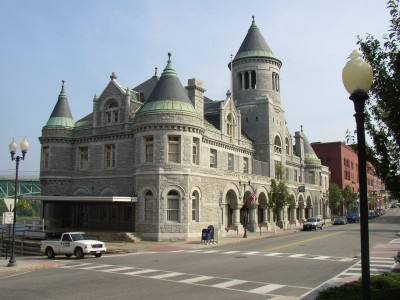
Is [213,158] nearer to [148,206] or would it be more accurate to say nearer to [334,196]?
[148,206]

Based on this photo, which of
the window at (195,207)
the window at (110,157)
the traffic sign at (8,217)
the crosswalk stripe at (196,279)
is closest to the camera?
the crosswalk stripe at (196,279)

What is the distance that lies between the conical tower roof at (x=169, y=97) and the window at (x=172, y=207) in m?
7.01

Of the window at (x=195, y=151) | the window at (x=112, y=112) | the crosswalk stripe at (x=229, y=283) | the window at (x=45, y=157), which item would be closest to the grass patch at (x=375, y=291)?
the crosswalk stripe at (x=229, y=283)

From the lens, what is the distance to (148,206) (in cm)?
3547

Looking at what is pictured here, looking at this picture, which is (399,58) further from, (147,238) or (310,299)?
(147,238)

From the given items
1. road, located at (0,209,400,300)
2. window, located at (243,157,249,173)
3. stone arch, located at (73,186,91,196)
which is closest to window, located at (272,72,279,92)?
window, located at (243,157,249,173)

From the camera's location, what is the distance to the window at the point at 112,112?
4125cm

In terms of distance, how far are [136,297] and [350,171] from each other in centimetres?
9733

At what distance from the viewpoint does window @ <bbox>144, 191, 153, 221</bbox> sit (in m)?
35.2

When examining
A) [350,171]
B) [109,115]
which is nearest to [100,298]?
[109,115]

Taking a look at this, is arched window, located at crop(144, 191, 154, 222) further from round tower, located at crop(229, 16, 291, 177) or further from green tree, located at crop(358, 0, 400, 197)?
green tree, located at crop(358, 0, 400, 197)

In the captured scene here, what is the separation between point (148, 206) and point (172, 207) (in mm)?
2014

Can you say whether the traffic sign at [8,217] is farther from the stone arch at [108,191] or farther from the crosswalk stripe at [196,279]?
the stone arch at [108,191]

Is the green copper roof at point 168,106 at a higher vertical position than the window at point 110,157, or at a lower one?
higher
